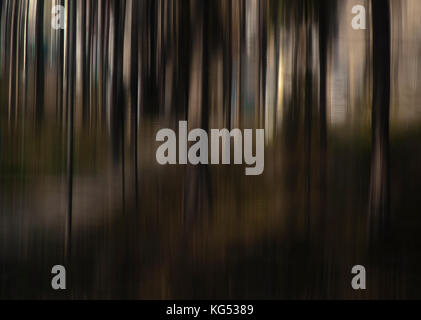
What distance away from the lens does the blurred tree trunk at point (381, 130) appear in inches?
31.5

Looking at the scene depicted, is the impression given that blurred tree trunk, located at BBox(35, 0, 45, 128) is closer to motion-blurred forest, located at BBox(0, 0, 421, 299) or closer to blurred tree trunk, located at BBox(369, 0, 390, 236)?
motion-blurred forest, located at BBox(0, 0, 421, 299)

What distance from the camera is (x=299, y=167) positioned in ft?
2.62

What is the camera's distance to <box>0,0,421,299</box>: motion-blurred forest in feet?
2.63

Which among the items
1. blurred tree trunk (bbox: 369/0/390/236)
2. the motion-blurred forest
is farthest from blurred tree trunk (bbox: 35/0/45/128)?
blurred tree trunk (bbox: 369/0/390/236)

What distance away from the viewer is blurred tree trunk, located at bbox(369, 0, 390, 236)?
800 mm

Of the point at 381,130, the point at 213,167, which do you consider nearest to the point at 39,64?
the point at 213,167

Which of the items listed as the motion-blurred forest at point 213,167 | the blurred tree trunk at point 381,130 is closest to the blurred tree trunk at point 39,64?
the motion-blurred forest at point 213,167

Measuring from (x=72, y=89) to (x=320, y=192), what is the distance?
1.82ft

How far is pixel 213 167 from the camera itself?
0.81 metres

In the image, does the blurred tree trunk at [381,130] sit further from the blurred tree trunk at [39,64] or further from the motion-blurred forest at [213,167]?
the blurred tree trunk at [39,64]

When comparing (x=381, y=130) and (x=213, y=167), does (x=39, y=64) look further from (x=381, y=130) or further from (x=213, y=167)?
(x=381, y=130)

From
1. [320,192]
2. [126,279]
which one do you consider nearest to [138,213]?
[126,279]
